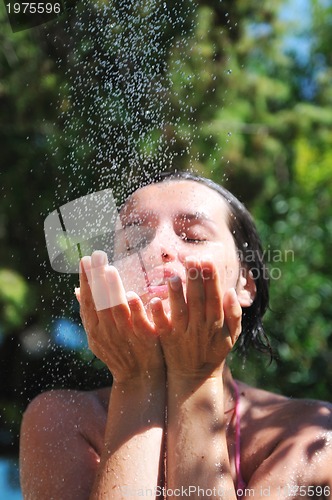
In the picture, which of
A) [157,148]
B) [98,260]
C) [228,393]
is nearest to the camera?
[98,260]

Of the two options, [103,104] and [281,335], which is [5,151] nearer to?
[103,104]

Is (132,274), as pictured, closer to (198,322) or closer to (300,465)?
(198,322)

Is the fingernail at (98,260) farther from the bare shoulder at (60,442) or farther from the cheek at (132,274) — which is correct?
the bare shoulder at (60,442)

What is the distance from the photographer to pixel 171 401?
6.47ft

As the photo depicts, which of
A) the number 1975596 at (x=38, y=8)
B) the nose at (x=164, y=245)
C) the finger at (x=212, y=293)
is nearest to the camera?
the finger at (x=212, y=293)

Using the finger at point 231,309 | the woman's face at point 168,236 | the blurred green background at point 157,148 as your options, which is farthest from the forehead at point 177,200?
the blurred green background at point 157,148

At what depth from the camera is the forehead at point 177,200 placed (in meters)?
2.22

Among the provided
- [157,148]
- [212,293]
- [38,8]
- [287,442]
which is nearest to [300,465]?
[287,442]

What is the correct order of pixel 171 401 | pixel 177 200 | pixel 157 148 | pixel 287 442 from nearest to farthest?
pixel 171 401
pixel 287 442
pixel 177 200
pixel 157 148

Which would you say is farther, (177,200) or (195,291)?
(177,200)

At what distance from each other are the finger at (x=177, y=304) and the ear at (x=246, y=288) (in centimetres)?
52

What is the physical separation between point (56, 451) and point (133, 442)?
339mm

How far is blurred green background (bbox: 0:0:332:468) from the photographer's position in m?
4.07

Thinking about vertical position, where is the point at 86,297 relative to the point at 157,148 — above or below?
above
